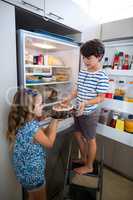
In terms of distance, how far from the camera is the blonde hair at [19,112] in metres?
0.87

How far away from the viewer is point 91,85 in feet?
3.56

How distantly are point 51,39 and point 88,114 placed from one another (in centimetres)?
65

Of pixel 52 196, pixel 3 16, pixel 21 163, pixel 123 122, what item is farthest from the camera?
pixel 52 196

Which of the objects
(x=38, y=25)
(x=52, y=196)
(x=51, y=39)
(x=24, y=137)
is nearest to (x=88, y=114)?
(x=24, y=137)

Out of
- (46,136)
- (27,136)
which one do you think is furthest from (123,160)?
(27,136)

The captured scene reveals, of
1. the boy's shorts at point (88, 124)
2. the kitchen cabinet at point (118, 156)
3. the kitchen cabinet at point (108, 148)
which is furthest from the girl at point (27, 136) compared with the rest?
the kitchen cabinet at point (108, 148)

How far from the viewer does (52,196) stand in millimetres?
1479

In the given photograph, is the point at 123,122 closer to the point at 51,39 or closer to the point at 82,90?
the point at 82,90

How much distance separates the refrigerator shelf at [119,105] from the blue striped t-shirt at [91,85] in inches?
5.3

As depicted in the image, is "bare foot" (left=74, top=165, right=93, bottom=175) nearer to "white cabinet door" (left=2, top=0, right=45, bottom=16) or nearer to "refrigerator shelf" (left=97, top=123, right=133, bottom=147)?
"refrigerator shelf" (left=97, top=123, right=133, bottom=147)

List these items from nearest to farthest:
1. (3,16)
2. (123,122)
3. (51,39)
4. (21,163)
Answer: (3,16) → (21,163) → (51,39) → (123,122)

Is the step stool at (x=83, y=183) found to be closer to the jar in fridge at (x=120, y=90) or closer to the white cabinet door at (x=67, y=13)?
the jar in fridge at (x=120, y=90)

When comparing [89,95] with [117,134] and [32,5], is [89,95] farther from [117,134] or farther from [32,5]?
[32,5]

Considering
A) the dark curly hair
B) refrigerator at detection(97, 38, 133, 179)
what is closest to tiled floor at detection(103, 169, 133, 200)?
refrigerator at detection(97, 38, 133, 179)
